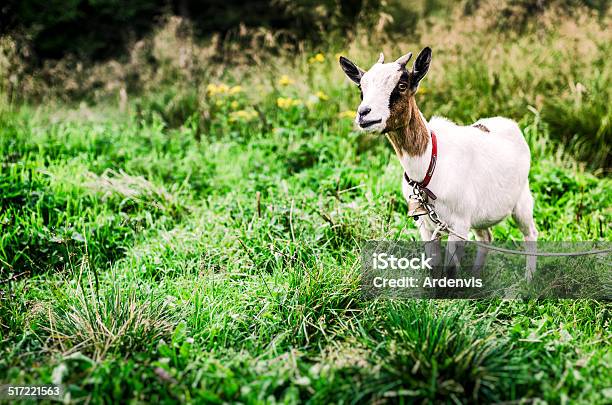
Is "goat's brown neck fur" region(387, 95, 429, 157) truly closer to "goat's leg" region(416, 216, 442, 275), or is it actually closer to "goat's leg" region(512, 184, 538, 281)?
"goat's leg" region(416, 216, 442, 275)

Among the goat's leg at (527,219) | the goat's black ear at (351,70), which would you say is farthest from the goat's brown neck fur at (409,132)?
the goat's leg at (527,219)

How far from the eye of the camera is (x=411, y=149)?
3.00m

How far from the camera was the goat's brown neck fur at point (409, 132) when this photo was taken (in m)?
2.92

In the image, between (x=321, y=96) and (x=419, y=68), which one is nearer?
(x=419, y=68)

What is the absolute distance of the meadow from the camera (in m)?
2.43

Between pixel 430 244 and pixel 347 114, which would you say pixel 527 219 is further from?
pixel 347 114

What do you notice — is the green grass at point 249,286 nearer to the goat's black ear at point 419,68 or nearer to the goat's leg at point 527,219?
the goat's leg at point 527,219

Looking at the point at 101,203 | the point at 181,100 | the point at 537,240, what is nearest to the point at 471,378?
the point at 537,240

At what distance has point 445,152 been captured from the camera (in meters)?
3.08

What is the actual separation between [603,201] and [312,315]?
3000 mm

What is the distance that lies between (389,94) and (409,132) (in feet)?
0.87

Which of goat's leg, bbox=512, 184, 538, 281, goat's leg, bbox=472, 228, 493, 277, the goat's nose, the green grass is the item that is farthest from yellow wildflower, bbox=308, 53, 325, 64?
the goat's nose

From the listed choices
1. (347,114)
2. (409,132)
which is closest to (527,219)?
(409,132)

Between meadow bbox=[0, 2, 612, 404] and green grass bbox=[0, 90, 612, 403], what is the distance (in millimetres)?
15
